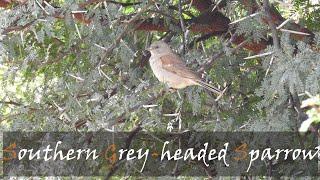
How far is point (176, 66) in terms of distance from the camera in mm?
4066

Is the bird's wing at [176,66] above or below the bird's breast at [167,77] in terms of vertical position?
above

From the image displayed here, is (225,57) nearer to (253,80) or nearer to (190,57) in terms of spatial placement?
(190,57)

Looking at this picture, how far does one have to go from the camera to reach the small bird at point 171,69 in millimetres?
3779

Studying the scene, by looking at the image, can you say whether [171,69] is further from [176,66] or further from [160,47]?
[160,47]

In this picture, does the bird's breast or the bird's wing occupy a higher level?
the bird's wing

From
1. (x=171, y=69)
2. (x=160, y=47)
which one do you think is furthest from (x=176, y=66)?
(x=160, y=47)

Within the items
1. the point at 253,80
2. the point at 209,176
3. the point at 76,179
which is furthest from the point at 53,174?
the point at 253,80

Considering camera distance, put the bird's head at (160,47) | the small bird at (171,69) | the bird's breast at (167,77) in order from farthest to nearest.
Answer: the bird's head at (160,47)
the bird's breast at (167,77)
the small bird at (171,69)

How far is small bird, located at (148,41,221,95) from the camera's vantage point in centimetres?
378

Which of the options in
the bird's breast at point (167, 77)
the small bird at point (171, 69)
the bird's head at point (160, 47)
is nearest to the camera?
the small bird at point (171, 69)

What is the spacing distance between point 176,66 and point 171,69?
4cm

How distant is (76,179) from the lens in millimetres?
3723

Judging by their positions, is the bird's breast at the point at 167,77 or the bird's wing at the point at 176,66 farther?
the bird's breast at the point at 167,77

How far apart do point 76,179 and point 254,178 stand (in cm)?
103
